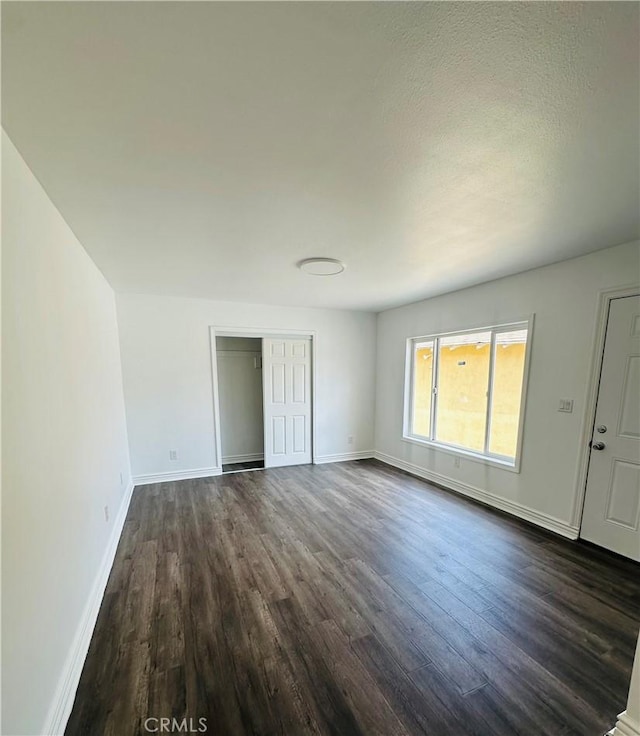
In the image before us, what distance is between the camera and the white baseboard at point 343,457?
16.0 ft

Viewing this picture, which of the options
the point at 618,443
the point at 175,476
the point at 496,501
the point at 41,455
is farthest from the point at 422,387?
the point at 41,455

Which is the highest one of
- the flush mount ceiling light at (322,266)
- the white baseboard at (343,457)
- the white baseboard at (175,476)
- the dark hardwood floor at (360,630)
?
the flush mount ceiling light at (322,266)

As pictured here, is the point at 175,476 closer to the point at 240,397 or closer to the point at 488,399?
the point at 240,397

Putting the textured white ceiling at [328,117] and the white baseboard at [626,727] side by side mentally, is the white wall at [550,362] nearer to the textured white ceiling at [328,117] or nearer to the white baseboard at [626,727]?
the textured white ceiling at [328,117]

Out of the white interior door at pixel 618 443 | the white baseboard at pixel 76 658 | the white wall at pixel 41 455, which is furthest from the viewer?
the white interior door at pixel 618 443

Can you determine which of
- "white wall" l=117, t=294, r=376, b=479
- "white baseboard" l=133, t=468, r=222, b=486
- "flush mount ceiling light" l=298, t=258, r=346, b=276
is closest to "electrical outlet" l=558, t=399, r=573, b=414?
"flush mount ceiling light" l=298, t=258, r=346, b=276

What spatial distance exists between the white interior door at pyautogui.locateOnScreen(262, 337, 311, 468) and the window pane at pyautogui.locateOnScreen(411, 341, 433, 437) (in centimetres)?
161

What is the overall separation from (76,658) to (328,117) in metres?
2.64

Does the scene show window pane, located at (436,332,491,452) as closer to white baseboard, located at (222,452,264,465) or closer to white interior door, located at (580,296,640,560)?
white interior door, located at (580,296,640,560)

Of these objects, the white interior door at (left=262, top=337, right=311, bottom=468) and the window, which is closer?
the window

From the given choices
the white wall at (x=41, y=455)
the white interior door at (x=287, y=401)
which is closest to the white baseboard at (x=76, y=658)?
the white wall at (x=41, y=455)

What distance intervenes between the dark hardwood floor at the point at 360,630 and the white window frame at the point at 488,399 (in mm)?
612

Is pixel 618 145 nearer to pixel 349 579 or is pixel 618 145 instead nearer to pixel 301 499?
pixel 349 579

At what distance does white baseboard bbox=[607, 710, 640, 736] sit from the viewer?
44.1 inches
